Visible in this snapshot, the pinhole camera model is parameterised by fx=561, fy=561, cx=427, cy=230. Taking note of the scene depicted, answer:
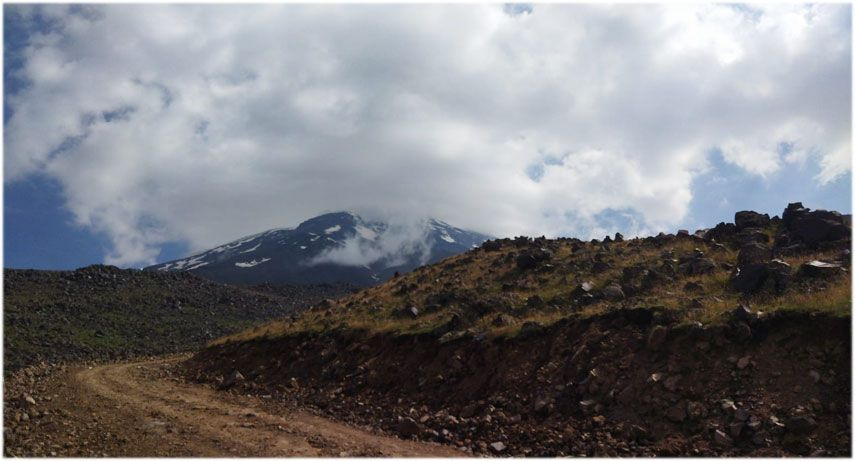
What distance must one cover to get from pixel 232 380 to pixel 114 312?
58.3 m

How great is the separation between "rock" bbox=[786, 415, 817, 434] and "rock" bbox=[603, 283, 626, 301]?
10430 mm

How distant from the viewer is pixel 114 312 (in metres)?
73.4

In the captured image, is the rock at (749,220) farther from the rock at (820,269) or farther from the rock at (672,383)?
the rock at (672,383)

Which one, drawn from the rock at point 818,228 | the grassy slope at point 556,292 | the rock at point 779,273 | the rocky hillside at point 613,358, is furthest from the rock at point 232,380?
the rock at point 818,228

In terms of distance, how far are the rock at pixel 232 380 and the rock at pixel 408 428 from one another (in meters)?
11.9

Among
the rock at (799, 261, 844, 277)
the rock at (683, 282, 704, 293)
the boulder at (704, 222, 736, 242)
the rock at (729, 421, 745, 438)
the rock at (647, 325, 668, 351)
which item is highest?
the boulder at (704, 222, 736, 242)

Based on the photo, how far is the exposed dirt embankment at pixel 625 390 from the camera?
1223 centimetres

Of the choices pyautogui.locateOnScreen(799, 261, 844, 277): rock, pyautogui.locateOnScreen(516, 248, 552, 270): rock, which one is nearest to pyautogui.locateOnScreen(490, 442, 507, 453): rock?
pyautogui.locateOnScreen(799, 261, 844, 277): rock

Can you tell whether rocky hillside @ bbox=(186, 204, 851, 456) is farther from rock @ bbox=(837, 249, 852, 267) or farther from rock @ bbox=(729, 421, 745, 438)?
rock @ bbox=(837, 249, 852, 267)

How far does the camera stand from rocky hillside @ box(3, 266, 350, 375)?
53.7 metres

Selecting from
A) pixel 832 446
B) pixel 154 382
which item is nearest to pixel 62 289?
pixel 154 382

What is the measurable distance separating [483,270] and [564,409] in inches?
867

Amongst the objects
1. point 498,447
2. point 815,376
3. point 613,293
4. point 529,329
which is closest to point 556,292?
point 613,293

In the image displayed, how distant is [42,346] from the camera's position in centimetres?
5209
